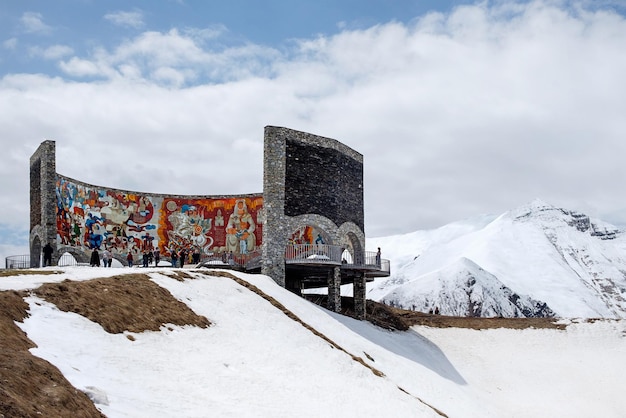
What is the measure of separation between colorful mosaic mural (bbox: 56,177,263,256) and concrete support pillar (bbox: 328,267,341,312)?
11.4 meters

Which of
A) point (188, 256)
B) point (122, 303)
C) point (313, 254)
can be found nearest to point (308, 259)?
point (313, 254)

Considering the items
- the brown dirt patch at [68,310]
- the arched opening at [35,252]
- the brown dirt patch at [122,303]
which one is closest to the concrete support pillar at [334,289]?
the brown dirt patch at [68,310]

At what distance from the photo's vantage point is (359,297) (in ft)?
176

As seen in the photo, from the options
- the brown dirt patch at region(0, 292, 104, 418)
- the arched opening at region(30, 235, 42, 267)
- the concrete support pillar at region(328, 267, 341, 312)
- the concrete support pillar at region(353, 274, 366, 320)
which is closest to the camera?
the brown dirt patch at region(0, 292, 104, 418)

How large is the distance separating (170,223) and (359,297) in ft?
57.9

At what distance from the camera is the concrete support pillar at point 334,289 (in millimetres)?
48938

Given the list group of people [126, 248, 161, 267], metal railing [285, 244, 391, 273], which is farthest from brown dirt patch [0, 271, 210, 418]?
group of people [126, 248, 161, 267]

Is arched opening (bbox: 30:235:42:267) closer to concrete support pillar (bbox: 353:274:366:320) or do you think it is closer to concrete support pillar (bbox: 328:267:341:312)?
concrete support pillar (bbox: 328:267:341:312)

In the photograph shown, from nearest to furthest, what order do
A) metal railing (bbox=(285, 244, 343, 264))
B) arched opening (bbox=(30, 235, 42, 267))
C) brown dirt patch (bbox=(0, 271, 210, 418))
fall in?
brown dirt patch (bbox=(0, 271, 210, 418)) < metal railing (bbox=(285, 244, 343, 264)) < arched opening (bbox=(30, 235, 42, 267))

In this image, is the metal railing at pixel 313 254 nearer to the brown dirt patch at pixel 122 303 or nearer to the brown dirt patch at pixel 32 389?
the brown dirt patch at pixel 122 303

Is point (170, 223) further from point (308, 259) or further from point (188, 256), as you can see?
point (308, 259)

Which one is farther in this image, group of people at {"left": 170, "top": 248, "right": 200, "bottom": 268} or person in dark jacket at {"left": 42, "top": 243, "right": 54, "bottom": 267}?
group of people at {"left": 170, "top": 248, "right": 200, "bottom": 268}

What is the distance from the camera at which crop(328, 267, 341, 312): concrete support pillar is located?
48938mm

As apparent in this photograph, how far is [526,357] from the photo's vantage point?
50438mm
